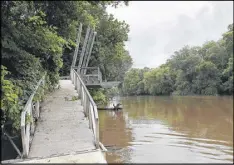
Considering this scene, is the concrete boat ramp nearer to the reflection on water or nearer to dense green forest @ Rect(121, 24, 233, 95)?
the reflection on water

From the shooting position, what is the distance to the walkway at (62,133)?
19.4 feet

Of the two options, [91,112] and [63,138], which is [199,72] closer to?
[91,112]

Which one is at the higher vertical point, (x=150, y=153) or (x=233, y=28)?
(x=233, y=28)

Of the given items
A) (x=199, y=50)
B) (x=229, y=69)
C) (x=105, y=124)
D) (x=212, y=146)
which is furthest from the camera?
(x=199, y=50)

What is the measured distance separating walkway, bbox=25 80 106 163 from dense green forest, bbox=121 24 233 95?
44885mm

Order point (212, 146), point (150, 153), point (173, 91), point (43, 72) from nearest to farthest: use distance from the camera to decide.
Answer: point (43, 72) < point (150, 153) < point (212, 146) < point (173, 91)

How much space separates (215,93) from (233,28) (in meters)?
11.4

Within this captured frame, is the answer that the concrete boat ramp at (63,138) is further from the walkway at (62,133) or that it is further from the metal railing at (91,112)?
the metal railing at (91,112)

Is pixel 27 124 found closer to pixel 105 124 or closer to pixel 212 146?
pixel 212 146

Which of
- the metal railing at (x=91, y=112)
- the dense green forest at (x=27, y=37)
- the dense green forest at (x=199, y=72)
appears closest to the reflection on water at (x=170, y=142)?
the metal railing at (x=91, y=112)

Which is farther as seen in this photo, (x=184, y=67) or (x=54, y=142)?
(x=184, y=67)

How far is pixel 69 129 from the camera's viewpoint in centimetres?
734

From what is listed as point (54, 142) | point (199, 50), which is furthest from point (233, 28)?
point (54, 142)

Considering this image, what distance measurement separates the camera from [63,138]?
22.0ft
